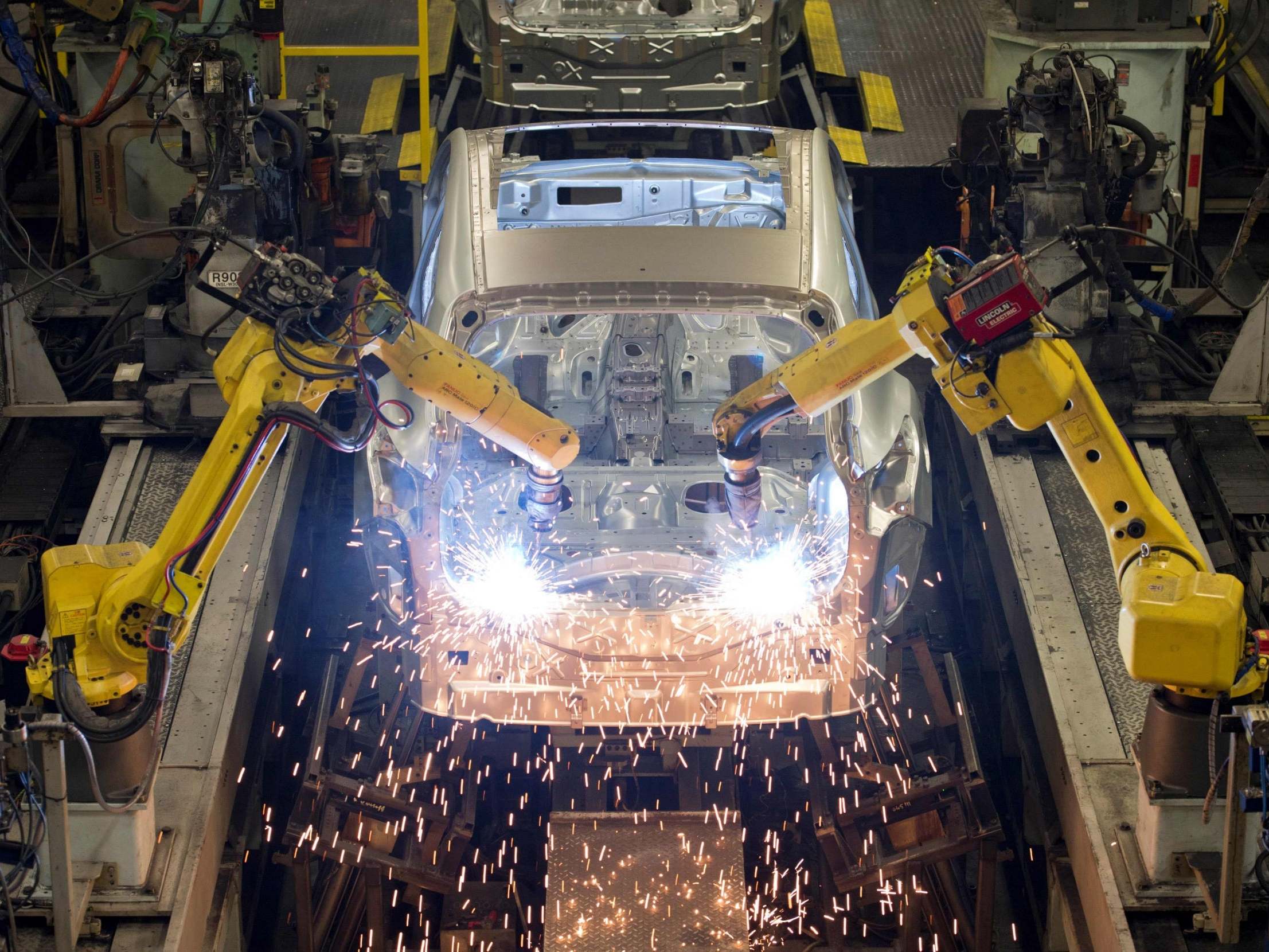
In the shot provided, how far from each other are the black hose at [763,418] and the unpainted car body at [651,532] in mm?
339

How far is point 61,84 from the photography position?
394 inches

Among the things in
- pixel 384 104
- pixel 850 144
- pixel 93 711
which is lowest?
pixel 93 711

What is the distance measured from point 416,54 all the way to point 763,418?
5.33 metres

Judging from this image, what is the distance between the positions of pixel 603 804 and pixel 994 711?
1738 mm

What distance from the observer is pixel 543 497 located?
645cm

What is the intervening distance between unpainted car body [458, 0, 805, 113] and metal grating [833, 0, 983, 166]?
1.67 metres

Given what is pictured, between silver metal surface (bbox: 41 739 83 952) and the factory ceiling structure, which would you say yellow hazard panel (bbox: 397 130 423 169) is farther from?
silver metal surface (bbox: 41 739 83 952)

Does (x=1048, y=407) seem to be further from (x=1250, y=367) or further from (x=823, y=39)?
(x=823, y=39)

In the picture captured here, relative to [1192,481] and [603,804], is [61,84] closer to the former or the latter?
[603,804]

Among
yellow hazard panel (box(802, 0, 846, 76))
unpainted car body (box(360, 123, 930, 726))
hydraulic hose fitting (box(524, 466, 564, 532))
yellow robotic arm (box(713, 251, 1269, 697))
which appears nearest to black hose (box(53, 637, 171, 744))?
unpainted car body (box(360, 123, 930, 726))

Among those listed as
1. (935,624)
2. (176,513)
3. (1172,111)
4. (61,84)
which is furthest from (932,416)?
(61,84)

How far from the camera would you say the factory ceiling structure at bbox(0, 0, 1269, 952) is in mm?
5883

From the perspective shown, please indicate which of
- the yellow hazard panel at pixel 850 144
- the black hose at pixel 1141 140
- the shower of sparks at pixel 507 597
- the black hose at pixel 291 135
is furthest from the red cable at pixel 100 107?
the black hose at pixel 1141 140

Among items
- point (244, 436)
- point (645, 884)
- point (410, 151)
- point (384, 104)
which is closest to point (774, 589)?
point (645, 884)
